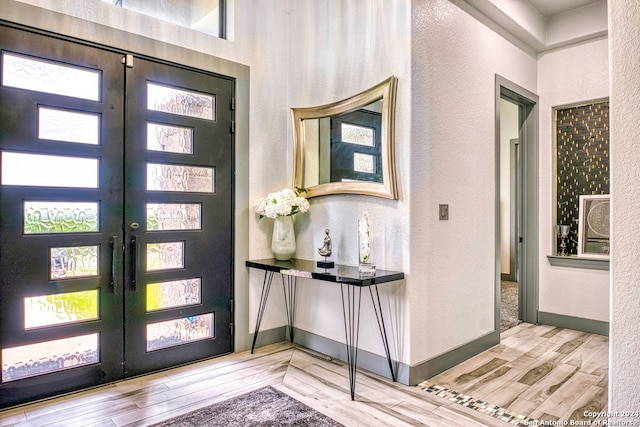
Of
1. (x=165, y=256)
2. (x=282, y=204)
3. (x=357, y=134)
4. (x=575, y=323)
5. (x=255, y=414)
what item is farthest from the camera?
(x=575, y=323)

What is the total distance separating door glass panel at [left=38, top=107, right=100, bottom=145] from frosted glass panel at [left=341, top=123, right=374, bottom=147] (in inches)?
69.0

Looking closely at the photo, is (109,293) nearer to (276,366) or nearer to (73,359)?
(73,359)

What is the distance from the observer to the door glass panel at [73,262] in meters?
2.51

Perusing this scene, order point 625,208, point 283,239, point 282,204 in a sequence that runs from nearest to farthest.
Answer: point 625,208, point 282,204, point 283,239

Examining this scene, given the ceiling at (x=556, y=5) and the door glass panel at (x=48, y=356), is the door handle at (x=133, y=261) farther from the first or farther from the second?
the ceiling at (x=556, y=5)

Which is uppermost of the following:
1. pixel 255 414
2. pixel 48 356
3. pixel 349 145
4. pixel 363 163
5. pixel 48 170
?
pixel 349 145

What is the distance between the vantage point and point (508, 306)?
4.91 meters

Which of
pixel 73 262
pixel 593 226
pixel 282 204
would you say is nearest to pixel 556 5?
pixel 593 226

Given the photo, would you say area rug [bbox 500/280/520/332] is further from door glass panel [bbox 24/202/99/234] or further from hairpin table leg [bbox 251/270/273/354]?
door glass panel [bbox 24/202/99/234]

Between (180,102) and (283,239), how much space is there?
1333mm

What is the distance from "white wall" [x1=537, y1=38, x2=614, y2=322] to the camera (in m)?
3.82

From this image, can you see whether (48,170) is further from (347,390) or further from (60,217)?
(347,390)

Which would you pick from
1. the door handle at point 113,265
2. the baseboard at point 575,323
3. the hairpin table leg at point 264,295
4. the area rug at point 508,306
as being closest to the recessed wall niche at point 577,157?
the baseboard at point 575,323

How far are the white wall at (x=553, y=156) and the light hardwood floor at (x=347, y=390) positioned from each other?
2.15 feet
